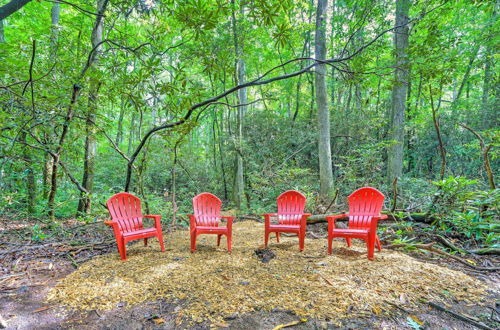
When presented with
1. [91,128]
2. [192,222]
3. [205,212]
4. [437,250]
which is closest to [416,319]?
[437,250]

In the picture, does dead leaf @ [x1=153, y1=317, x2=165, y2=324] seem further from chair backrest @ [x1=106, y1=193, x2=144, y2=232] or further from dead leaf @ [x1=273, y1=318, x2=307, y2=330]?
chair backrest @ [x1=106, y1=193, x2=144, y2=232]

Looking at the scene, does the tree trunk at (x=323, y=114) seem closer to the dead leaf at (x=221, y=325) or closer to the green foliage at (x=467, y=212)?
the green foliage at (x=467, y=212)

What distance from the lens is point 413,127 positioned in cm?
812

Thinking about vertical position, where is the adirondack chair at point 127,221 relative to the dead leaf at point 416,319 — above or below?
above

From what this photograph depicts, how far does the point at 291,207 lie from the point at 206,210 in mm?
1340

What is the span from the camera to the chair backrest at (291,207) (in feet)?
12.8

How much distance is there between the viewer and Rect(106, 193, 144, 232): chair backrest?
11.1 feet

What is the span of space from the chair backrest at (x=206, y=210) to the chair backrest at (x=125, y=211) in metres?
0.84

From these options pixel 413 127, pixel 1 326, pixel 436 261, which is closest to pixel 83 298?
pixel 1 326

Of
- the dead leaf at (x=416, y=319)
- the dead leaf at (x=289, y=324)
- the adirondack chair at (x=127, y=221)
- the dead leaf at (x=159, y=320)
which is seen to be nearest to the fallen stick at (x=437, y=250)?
the dead leaf at (x=416, y=319)

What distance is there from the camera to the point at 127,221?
3.53 m

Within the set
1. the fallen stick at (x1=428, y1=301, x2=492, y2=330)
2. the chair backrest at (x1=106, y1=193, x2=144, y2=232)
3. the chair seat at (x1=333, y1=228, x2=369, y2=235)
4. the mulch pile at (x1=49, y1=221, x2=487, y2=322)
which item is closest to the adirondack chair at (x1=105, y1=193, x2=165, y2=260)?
the chair backrest at (x1=106, y1=193, x2=144, y2=232)

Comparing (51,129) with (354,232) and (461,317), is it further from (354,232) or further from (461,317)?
(461,317)

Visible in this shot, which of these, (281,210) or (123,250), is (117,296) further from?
(281,210)
